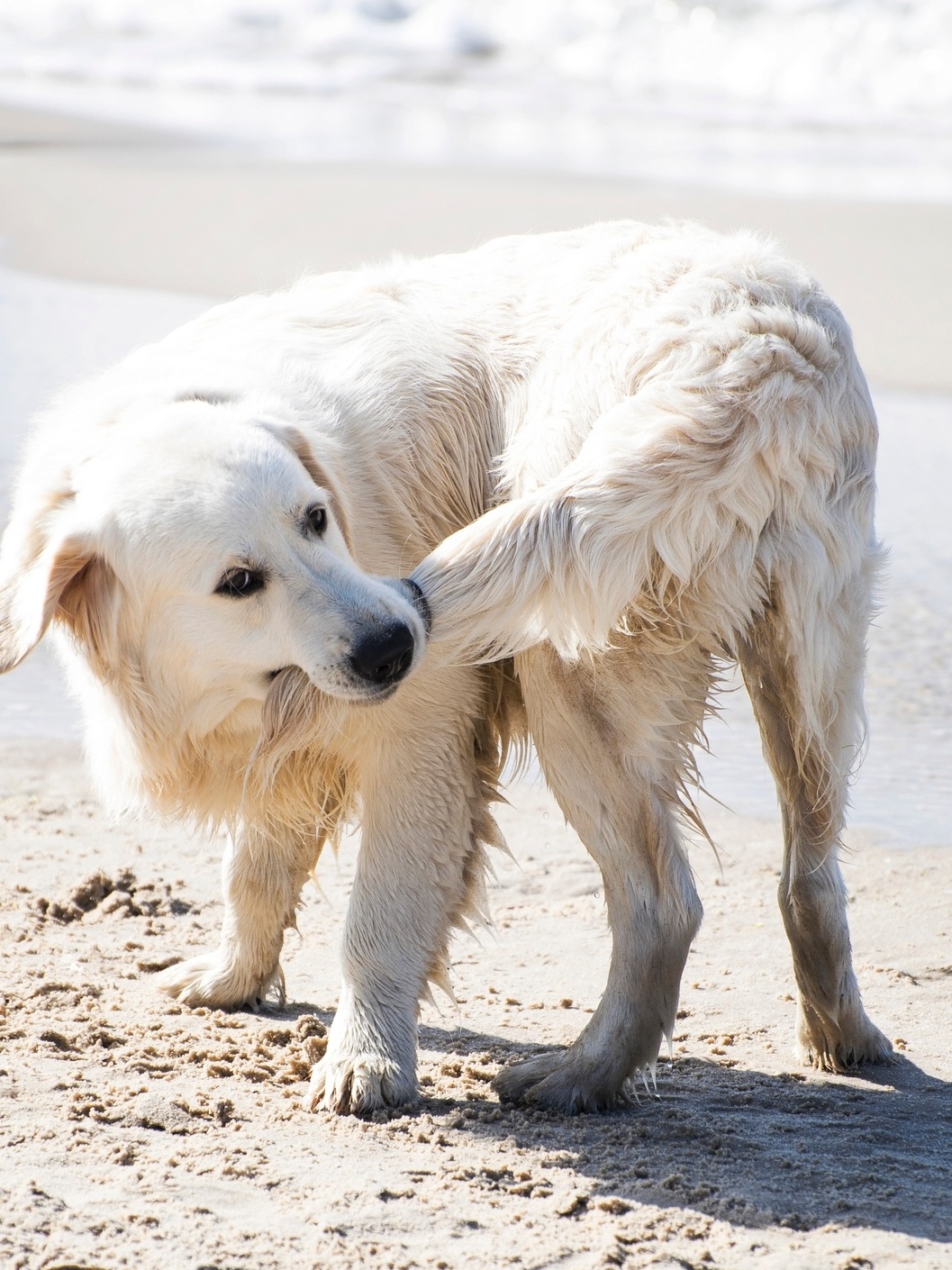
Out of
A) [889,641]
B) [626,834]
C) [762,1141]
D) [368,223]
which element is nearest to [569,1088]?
[762,1141]

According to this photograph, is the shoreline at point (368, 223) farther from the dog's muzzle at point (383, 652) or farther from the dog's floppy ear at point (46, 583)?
the dog's floppy ear at point (46, 583)

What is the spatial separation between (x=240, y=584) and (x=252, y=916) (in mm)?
1151

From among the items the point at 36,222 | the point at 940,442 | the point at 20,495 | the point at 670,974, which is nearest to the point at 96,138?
the point at 36,222

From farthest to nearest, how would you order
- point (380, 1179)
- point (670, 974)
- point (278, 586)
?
point (670, 974), point (278, 586), point (380, 1179)

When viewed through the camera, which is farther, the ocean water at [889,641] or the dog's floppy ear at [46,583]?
the ocean water at [889,641]

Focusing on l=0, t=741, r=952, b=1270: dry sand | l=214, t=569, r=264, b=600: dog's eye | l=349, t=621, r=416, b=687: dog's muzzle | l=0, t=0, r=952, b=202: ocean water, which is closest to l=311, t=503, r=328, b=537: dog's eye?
l=214, t=569, r=264, b=600: dog's eye

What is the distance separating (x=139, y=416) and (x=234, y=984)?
1.55 metres

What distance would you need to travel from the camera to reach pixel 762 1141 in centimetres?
320

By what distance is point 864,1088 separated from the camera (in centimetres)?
352

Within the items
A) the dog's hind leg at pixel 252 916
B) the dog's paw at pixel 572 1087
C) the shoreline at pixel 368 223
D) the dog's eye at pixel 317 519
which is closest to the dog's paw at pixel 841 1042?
the dog's paw at pixel 572 1087

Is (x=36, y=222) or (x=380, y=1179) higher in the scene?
(x=36, y=222)

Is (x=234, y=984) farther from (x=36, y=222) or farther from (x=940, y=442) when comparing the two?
(x=36, y=222)

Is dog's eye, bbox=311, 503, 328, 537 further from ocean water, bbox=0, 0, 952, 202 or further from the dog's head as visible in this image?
ocean water, bbox=0, 0, 952, 202

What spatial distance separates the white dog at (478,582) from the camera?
3.13m
